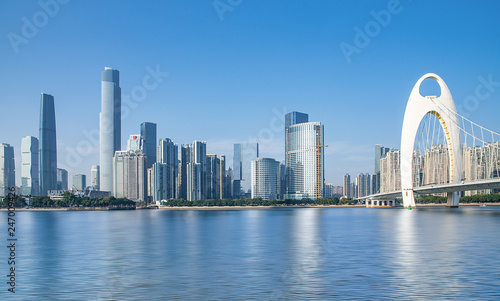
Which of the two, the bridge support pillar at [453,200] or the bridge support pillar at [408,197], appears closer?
the bridge support pillar at [408,197]

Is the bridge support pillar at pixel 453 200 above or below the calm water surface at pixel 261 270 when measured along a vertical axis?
below

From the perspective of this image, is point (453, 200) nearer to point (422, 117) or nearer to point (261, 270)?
point (422, 117)

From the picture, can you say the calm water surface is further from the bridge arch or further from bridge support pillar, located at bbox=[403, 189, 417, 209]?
bridge support pillar, located at bbox=[403, 189, 417, 209]

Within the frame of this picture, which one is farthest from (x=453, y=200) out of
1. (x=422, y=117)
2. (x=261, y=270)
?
(x=261, y=270)

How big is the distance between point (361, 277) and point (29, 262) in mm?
17553

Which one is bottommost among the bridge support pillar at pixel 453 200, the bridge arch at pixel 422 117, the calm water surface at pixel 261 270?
the bridge support pillar at pixel 453 200

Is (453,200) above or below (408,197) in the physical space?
below

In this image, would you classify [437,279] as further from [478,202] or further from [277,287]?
[478,202]

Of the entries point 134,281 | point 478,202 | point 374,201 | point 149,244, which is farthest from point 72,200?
point 134,281

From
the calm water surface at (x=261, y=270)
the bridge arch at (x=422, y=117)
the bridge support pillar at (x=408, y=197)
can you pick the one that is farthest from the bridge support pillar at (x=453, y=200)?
the calm water surface at (x=261, y=270)

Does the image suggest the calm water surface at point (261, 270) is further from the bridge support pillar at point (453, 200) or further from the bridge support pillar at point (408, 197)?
the bridge support pillar at point (453, 200)

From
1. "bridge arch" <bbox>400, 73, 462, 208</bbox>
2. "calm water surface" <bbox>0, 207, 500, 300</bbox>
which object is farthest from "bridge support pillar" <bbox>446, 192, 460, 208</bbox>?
"calm water surface" <bbox>0, 207, 500, 300</bbox>

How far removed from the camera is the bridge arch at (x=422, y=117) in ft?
332

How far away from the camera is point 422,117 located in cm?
10306
